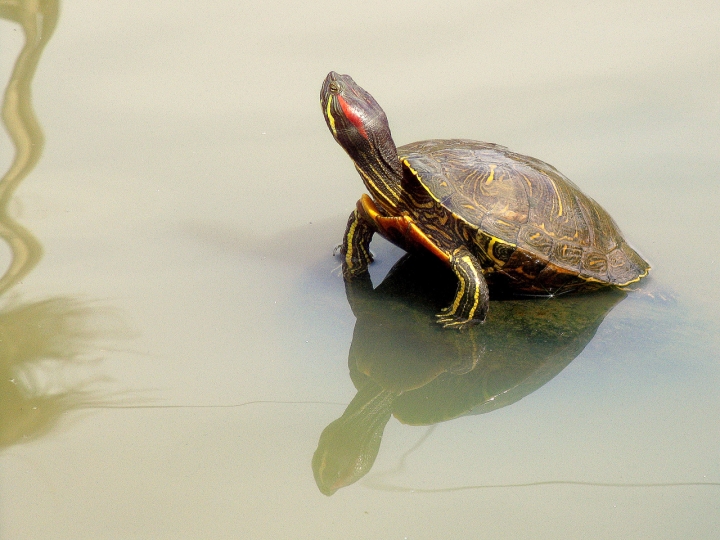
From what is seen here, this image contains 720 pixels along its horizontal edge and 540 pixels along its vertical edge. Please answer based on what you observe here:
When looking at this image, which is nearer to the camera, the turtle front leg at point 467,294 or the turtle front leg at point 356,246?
the turtle front leg at point 467,294

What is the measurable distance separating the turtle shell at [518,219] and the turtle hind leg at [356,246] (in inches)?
15.9

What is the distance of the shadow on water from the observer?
10.8ft

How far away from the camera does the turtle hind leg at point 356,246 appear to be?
437cm

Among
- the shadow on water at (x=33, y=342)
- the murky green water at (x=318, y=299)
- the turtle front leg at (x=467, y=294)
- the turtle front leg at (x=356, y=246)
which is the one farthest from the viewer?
the turtle front leg at (x=356, y=246)

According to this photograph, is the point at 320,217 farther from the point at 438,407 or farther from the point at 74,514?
the point at 74,514

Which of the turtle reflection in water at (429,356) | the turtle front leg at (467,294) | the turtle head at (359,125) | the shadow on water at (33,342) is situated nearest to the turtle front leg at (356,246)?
the turtle reflection in water at (429,356)

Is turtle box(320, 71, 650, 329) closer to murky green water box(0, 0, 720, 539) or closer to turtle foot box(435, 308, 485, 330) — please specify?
turtle foot box(435, 308, 485, 330)

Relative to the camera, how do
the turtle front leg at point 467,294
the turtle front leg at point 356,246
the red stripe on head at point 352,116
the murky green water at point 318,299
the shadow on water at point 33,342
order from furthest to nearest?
the turtle front leg at point 356,246 < the red stripe on head at point 352,116 < the turtle front leg at point 467,294 < the shadow on water at point 33,342 < the murky green water at point 318,299

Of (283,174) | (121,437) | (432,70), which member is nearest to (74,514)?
(121,437)

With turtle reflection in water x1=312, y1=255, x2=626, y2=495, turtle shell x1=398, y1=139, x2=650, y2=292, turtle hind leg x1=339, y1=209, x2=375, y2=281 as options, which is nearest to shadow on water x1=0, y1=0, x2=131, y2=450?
turtle reflection in water x1=312, y1=255, x2=626, y2=495

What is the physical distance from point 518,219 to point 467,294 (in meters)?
0.56

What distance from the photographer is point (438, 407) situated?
11.4 feet

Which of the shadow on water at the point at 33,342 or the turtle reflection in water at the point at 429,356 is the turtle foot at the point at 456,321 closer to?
the turtle reflection in water at the point at 429,356

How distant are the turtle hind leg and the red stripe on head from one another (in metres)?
0.52
